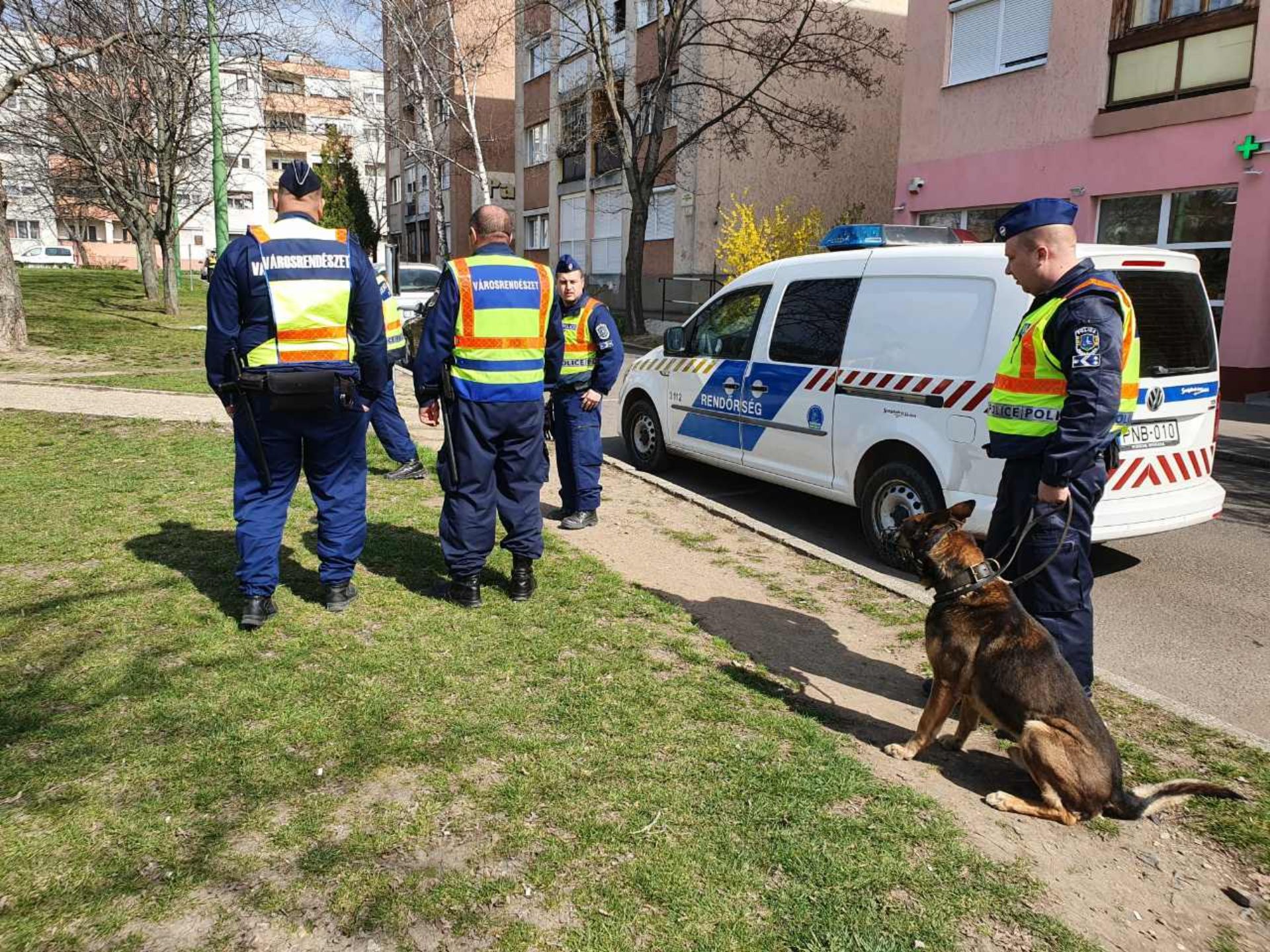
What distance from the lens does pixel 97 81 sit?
873 inches

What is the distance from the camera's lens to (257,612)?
14.1ft

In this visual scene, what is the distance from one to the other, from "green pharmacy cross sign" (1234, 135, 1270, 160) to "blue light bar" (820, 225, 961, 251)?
944 cm

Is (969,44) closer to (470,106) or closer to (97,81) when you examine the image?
(470,106)

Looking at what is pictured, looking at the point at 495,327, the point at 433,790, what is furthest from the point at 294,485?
the point at 433,790

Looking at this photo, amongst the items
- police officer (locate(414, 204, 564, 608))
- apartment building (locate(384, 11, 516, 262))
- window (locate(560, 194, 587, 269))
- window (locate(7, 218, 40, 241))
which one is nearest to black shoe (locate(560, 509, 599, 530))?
police officer (locate(414, 204, 564, 608))

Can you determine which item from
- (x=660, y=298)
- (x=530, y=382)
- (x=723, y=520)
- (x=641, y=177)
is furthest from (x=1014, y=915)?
(x=660, y=298)

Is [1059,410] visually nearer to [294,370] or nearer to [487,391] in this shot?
[487,391]

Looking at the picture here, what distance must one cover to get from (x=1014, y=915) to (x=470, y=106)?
103 ft

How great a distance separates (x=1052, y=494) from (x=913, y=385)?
2460mm

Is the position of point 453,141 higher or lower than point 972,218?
higher

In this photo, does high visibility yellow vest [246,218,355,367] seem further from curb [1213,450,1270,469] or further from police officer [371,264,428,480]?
curb [1213,450,1270,469]

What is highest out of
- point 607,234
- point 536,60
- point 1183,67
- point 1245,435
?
point 536,60

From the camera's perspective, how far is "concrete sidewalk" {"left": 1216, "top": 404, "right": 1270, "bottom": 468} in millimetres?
10203

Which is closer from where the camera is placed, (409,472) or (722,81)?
(409,472)
